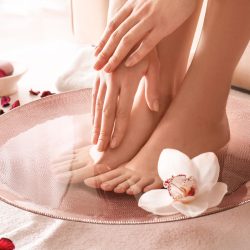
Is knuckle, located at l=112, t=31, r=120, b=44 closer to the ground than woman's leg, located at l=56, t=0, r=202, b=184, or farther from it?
farther from it

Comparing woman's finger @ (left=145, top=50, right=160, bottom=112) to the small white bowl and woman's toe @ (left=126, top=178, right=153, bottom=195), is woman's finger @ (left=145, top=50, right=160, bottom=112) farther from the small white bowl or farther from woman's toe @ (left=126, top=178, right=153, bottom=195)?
the small white bowl

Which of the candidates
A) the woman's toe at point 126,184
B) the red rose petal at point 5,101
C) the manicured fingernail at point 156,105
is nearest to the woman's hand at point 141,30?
the manicured fingernail at point 156,105

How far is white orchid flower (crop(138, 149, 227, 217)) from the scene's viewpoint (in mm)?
892

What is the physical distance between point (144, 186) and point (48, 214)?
0.20 m

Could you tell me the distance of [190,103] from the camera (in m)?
1.12

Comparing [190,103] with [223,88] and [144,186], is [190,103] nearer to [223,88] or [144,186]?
[223,88]

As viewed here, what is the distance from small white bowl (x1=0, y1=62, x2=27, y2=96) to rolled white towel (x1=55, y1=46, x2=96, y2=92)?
150 mm

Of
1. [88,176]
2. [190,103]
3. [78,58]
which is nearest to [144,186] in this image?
[88,176]

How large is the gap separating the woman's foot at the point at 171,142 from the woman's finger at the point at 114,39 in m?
0.19

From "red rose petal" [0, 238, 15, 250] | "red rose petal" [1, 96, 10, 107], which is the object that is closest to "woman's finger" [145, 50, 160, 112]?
"red rose petal" [0, 238, 15, 250]

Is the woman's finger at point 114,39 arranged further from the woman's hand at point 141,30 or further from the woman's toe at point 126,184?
the woman's toe at point 126,184

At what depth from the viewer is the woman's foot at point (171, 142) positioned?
1016mm

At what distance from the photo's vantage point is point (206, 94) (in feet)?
3.68

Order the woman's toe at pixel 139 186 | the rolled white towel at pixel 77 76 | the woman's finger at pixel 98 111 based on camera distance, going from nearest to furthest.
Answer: the woman's toe at pixel 139 186 → the woman's finger at pixel 98 111 → the rolled white towel at pixel 77 76
